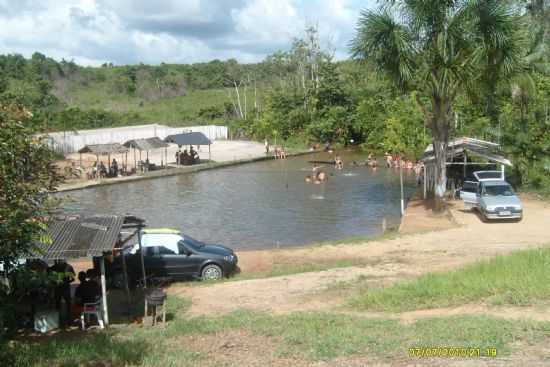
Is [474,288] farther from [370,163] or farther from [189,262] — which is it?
[370,163]

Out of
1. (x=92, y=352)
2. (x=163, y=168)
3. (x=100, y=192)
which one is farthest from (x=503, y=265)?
(x=163, y=168)

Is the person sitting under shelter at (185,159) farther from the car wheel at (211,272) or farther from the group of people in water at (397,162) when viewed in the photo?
the car wheel at (211,272)

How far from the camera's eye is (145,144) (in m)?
45.9

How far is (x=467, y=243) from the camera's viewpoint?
20.5 metres

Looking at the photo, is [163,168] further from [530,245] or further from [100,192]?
[530,245]

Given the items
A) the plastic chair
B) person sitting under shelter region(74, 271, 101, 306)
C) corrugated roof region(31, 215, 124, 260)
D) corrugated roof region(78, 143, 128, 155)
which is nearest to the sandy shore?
corrugated roof region(78, 143, 128, 155)

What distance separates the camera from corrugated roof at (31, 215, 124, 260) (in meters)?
12.8

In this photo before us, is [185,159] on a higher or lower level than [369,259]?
higher

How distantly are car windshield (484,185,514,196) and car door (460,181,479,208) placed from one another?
0.57m

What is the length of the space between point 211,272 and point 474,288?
25.8 feet

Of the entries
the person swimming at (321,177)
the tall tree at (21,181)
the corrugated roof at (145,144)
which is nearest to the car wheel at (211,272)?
the tall tree at (21,181)

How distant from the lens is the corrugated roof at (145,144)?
44916 millimetres

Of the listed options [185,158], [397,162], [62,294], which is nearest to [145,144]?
[185,158]

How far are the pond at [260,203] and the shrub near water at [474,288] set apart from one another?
10.4 m
